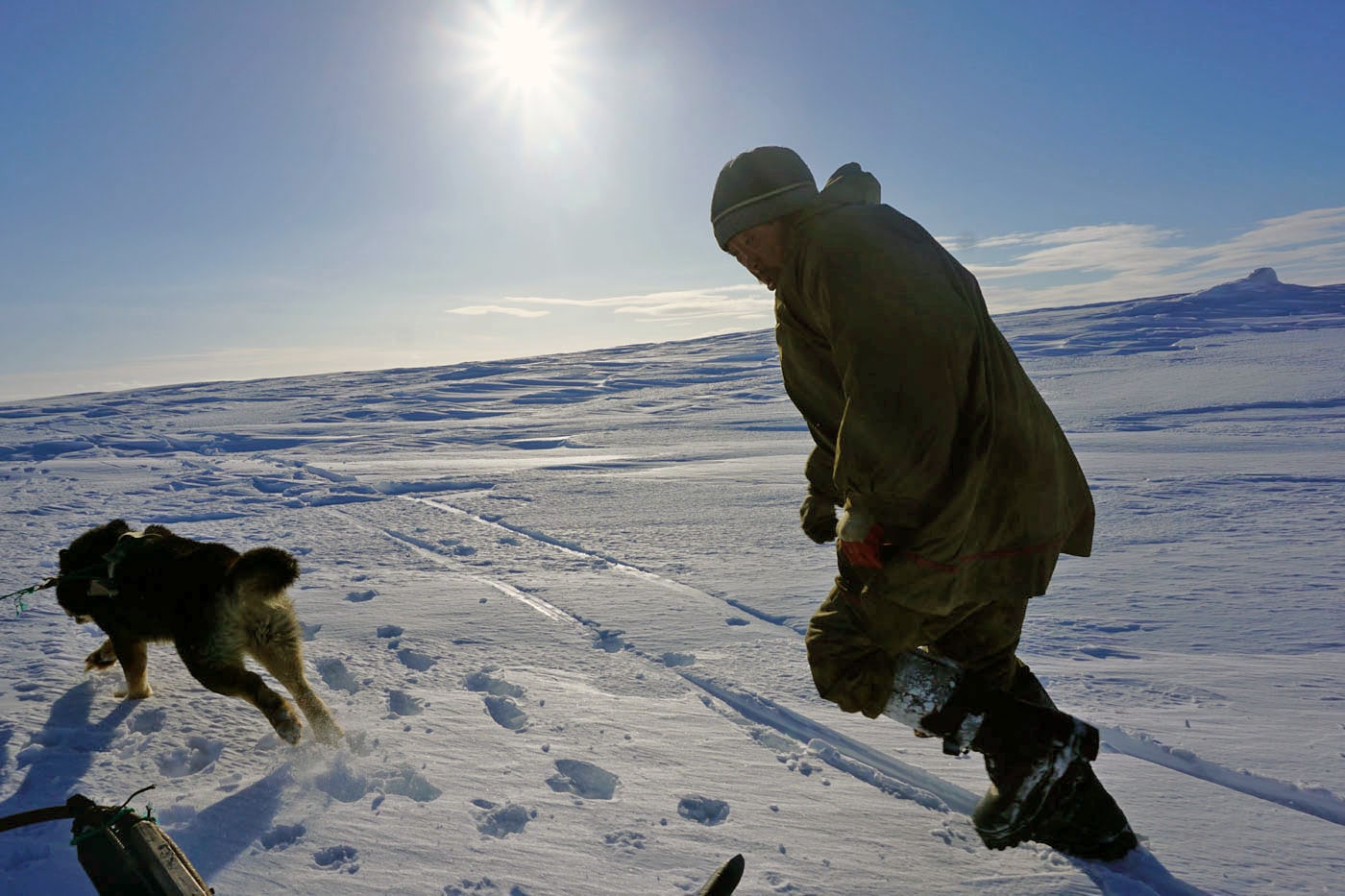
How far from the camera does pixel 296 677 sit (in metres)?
2.81

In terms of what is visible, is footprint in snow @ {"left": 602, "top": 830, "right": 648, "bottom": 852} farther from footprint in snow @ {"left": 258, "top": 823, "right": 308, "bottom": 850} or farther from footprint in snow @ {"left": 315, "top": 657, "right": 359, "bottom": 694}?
footprint in snow @ {"left": 315, "top": 657, "right": 359, "bottom": 694}

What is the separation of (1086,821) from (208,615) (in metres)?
2.95

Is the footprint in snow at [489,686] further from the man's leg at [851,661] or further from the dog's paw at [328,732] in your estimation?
the man's leg at [851,661]

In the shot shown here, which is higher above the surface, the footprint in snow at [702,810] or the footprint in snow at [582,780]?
the footprint in snow at [582,780]

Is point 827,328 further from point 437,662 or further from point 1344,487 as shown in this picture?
point 1344,487

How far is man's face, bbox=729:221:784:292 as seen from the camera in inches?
73.2

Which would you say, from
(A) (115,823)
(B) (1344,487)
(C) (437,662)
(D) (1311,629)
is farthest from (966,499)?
(B) (1344,487)

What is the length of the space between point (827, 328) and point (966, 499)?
49 centimetres

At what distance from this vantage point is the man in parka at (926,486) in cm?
160

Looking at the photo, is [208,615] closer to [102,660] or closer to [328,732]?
[328,732]

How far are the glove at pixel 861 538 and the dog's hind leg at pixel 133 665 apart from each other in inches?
113

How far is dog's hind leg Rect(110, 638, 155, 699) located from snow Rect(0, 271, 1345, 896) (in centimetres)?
7

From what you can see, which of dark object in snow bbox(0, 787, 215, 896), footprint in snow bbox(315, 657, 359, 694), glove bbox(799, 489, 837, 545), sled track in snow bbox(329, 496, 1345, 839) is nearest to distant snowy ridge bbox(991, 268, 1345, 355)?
sled track in snow bbox(329, 496, 1345, 839)

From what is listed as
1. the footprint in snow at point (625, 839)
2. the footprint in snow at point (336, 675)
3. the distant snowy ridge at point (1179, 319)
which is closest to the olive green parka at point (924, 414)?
the footprint in snow at point (625, 839)
